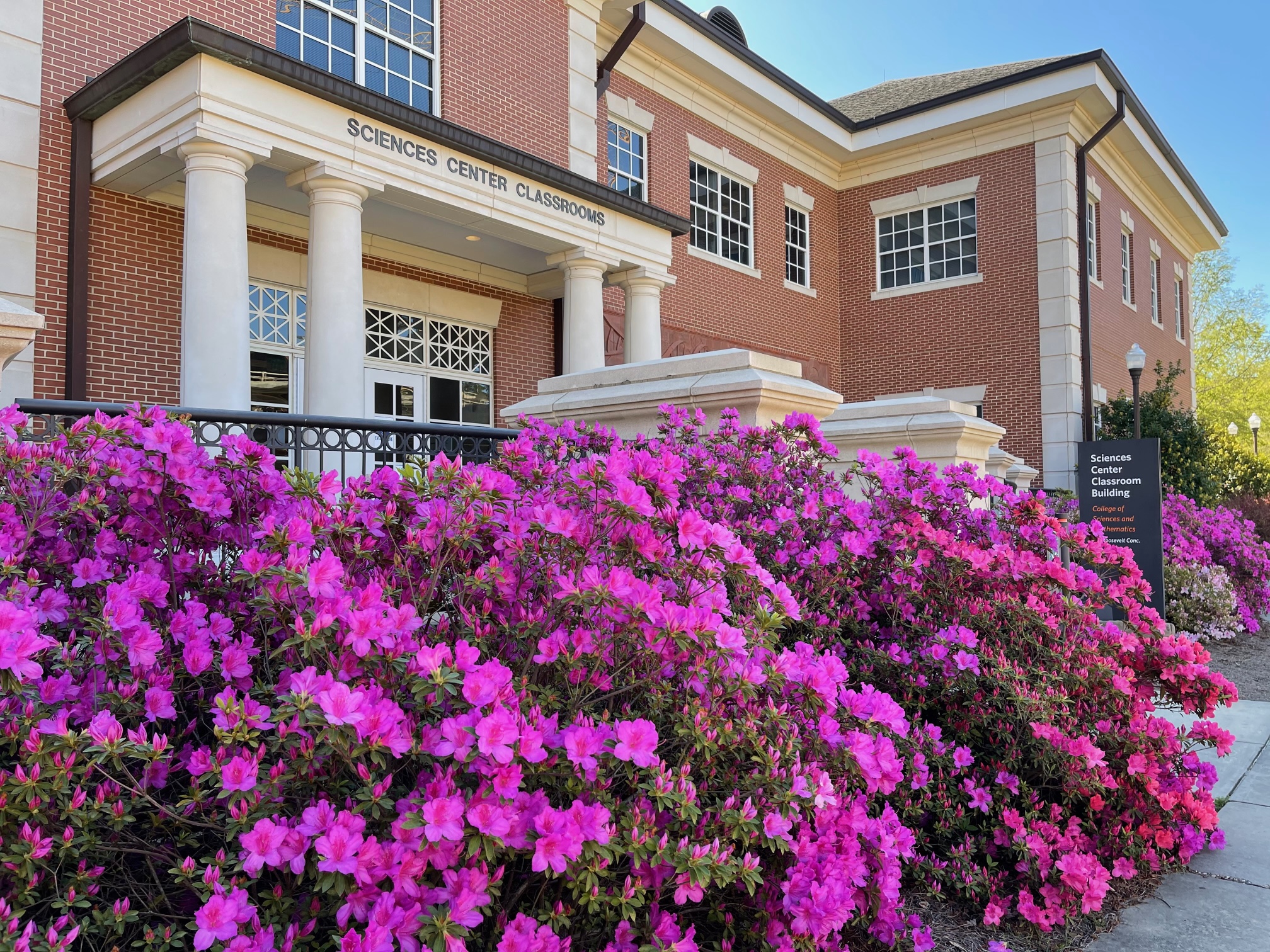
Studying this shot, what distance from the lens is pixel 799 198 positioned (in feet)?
64.4

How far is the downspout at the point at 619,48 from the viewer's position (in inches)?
561

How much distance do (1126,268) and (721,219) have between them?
11.7m

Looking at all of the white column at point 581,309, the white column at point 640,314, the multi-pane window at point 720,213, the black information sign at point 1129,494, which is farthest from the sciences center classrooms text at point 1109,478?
the multi-pane window at point 720,213

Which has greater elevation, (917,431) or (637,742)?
(917,431)

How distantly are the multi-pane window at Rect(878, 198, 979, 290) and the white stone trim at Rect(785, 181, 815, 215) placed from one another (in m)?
1.85

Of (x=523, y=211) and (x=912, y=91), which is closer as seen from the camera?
(x=523, y=211)

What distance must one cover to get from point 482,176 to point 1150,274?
2094 cm

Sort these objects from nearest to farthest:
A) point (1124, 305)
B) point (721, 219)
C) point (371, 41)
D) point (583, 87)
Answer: point (371, 41), point (583, 87), point (721, 219), point (1124, 305)

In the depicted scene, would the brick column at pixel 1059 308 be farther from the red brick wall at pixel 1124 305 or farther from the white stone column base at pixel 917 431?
the white stone column base at pixel 917 431

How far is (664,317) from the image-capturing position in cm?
1559

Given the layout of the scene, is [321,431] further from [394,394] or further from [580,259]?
[394,394]

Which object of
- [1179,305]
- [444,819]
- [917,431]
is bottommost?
[444,819]

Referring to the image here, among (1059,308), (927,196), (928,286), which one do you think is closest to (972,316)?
(928,286)

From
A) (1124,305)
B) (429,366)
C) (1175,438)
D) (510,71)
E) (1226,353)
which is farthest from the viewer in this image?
(1226,353)
